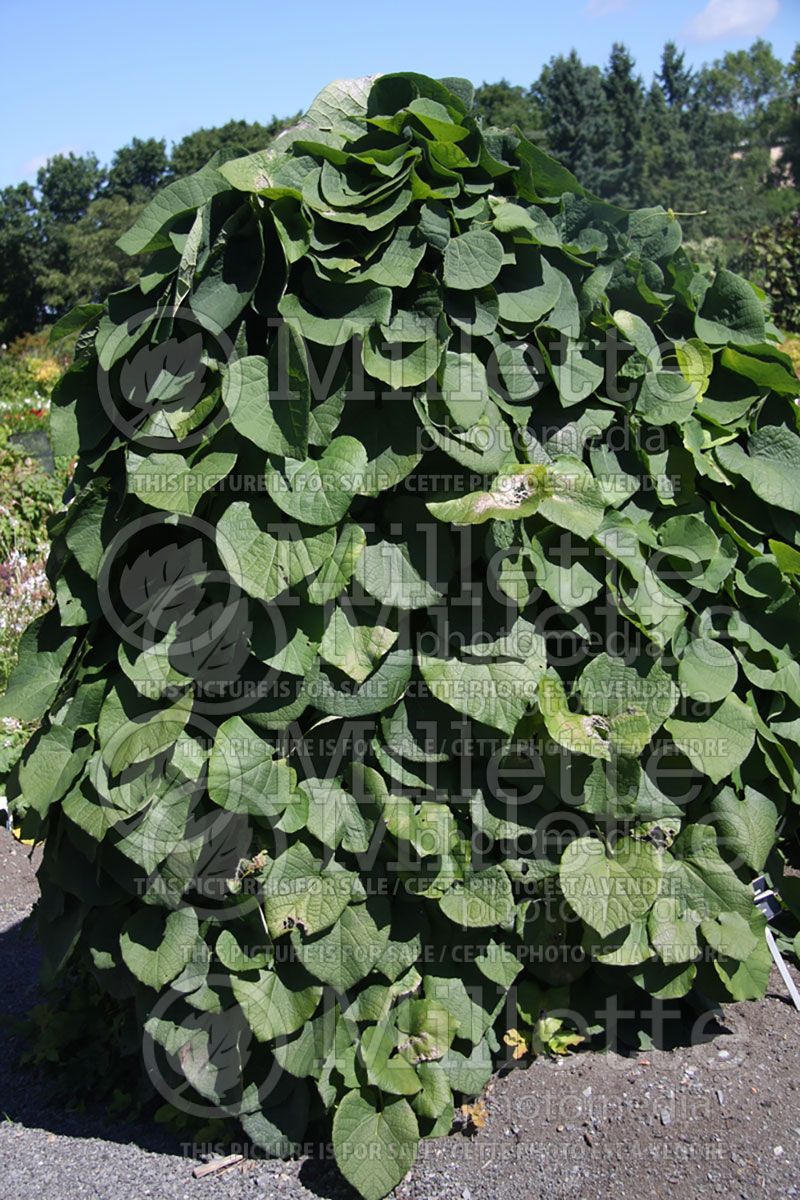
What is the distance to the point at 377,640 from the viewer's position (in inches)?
77.9

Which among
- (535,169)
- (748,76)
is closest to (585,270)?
(535,169)

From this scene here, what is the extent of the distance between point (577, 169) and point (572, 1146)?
5423cm

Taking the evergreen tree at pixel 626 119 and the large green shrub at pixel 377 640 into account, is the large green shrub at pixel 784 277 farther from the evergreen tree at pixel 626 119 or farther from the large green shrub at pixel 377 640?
the evergreen tree at pixel 626 119

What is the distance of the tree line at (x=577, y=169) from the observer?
47469 mm

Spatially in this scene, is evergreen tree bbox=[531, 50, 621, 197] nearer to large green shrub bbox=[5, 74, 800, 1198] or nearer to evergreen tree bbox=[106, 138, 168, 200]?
evergreen tree bbox=[106, 138, 168, 200]

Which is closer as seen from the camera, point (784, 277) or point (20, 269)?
point (784, 277)

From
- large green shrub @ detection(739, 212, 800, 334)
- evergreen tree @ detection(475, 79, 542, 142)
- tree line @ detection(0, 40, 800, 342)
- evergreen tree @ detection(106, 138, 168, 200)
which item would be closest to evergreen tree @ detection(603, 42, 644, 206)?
tree line @ detection(0, 40, 800, 342)

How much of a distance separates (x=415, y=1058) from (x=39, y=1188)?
78 cm

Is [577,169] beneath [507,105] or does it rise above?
beneath

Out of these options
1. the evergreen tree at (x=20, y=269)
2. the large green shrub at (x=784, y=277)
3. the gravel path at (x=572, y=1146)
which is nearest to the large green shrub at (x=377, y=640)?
the gravel path at (x=572, y=1146)

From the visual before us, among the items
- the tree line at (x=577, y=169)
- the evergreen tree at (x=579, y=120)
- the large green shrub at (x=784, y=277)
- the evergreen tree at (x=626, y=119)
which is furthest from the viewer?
the evergreen tree at (x=626, y=119)

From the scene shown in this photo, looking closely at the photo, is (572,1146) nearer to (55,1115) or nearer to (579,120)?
(55,1115)

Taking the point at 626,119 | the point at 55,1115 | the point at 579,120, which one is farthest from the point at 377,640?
the point at 626,119

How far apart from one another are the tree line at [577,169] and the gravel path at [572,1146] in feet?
139
